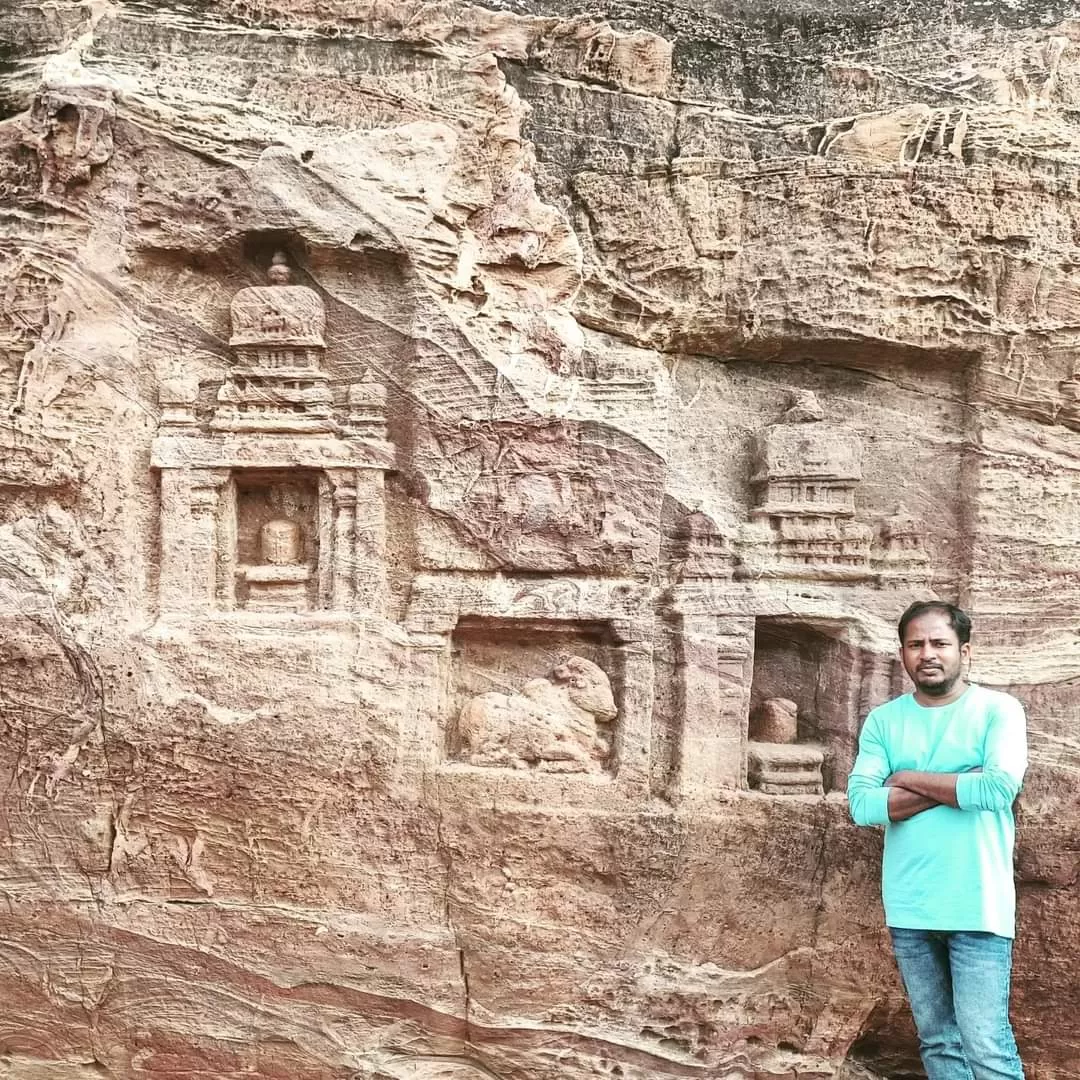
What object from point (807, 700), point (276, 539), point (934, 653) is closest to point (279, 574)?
point (276, 539)

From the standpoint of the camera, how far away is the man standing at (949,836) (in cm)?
336

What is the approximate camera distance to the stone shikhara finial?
4.66 metres

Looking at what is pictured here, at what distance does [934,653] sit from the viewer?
355 cm

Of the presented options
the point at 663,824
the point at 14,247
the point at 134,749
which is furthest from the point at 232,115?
the point at 663,824

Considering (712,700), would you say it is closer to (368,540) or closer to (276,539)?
(368,540)

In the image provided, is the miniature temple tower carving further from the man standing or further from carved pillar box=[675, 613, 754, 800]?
the man standing

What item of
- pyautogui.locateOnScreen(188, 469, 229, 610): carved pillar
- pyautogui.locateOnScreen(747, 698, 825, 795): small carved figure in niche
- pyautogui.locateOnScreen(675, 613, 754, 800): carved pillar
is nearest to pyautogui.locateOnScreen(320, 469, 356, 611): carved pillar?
pyautogui.locateOnScreen(188, 469, 229, 610): carved pillar

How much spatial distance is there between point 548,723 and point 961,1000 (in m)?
1.92

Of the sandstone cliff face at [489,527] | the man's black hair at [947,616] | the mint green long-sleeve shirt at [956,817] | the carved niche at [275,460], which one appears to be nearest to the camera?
the mint green long-sleeve shirt at [956,817]

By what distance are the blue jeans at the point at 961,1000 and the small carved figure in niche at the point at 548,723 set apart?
1520 mm

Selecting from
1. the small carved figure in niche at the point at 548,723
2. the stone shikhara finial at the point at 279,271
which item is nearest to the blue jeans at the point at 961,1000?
the small carved figure in niche at the point at 548,723

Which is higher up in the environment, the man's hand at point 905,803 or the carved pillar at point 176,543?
the carved pillar at point 176,543

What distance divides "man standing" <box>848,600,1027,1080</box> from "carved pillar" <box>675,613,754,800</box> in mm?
926

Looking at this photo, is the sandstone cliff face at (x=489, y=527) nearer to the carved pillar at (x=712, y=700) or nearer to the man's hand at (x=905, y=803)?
the carved pillar at (x=712, y=700)
